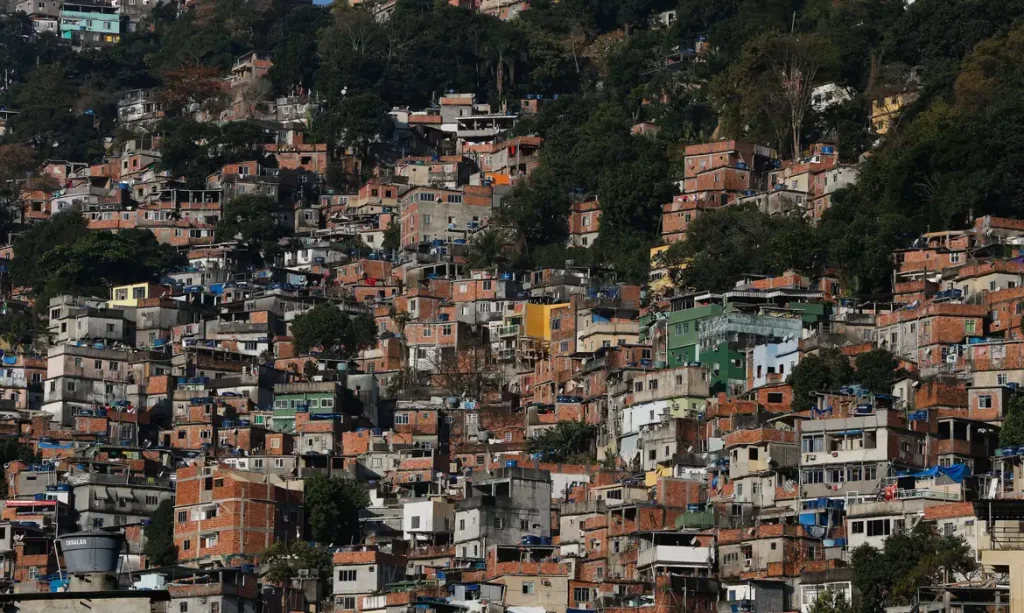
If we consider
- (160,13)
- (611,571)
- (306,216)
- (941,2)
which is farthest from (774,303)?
(160,13)

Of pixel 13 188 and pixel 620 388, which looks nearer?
pixel 620 388

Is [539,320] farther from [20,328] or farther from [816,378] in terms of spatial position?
[20,328]

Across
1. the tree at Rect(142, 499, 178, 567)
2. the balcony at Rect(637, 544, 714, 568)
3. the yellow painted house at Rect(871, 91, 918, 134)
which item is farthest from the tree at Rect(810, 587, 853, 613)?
the yellow painted house at Rect(871, 91, 918, 134)

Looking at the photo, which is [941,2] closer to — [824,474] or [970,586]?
[824,474]

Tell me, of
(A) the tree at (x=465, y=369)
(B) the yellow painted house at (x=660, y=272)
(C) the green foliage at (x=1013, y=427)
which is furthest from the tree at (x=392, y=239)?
(C) the green foliage at (x=1013, y=427)

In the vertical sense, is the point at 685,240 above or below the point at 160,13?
below

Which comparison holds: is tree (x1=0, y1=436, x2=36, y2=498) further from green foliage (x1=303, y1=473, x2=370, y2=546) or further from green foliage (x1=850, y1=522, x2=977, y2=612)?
green foliage (x1=850, y1=522, x2=977, y2=612)

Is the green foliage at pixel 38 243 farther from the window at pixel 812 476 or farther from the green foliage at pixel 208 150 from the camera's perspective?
the window at pixel 812 476
